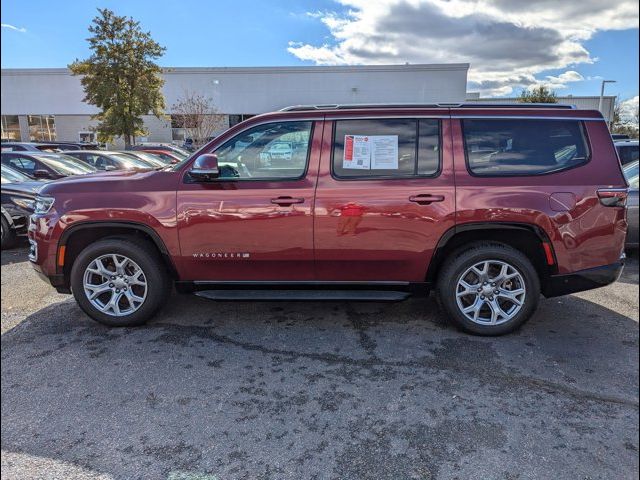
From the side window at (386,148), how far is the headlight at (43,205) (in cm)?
253

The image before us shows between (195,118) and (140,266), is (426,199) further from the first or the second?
(195,118)

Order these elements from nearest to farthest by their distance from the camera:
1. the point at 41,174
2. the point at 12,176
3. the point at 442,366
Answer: the point at 442,366 → the point at 12,176 → the point at 41,174

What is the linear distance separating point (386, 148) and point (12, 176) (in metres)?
7.31

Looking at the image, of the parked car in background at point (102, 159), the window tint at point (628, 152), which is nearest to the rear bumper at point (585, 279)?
the window tint at point (628, 152)

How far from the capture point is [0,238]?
7.32 m

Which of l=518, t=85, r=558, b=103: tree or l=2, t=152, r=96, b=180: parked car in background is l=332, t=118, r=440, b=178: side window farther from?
l=518, t=85, r=558, b=103: tree

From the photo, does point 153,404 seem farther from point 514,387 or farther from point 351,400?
point 514,387

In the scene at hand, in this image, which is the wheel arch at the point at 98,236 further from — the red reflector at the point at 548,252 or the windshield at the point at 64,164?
the windshield at the point at 64,164

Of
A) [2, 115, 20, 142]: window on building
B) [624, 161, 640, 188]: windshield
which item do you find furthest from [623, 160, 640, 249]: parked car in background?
[2, 115, 20, 142]: window on building

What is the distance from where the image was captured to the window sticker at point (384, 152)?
3.80 m

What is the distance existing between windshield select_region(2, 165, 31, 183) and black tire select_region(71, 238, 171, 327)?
511 cm

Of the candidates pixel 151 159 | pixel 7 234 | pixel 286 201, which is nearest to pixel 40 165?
pixel 7 234

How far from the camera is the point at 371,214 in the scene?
12.2 ft

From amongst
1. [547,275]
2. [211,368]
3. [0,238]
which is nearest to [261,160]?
[211,368]
